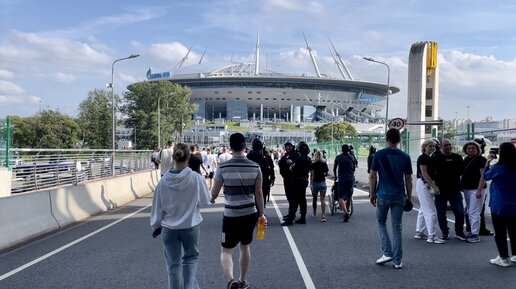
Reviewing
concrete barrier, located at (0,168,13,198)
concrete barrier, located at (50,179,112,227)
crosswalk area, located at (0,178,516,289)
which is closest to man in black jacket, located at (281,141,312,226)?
crosswalk area, located at (0,178,516,289)

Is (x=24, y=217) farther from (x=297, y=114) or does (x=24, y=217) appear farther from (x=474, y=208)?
(x=297, y=114)

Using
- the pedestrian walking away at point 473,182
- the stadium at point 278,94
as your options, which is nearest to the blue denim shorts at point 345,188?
the pedestrian walking away at point 473,182

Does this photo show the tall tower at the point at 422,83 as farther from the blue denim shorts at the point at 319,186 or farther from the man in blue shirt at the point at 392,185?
the man in blue shirt at the point at 392,185

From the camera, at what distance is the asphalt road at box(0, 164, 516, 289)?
259 inches

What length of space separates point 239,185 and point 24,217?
6071 mm

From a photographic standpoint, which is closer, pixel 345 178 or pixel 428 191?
pixel 428 191

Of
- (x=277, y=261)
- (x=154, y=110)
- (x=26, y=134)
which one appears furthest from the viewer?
(x=154, y=110)

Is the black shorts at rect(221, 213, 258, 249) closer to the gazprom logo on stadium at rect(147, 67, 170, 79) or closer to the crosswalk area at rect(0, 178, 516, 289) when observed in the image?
the crosswalk area at rect(0, 178, 516, 289)

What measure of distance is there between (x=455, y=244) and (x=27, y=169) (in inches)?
439

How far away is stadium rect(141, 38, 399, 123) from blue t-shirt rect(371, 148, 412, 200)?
163 m

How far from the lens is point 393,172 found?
7.44 m

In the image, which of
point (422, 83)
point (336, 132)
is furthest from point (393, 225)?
point (336, 132)

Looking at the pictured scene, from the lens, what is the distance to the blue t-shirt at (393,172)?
7.43 metres

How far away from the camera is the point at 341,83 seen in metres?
177
